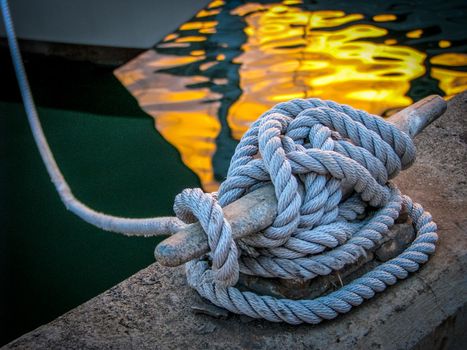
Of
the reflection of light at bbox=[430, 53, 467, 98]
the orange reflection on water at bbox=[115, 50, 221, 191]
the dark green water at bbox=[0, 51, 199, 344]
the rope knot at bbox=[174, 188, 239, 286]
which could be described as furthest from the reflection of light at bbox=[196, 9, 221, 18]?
the rope knot at bbox=[174, 188, 239, 286]

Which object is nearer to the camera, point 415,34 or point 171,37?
point 415,34

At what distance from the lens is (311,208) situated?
114cm

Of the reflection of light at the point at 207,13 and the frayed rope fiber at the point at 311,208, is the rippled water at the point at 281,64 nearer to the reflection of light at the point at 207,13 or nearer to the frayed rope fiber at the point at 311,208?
the reflection of light at the point at 207,13

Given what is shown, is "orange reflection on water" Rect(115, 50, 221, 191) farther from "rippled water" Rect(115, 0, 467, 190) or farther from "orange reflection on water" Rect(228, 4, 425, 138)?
"orange reflection on water" Rect(228, 4, 425, 138)

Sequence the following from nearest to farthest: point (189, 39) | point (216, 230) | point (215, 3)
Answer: point (216, 230) < point (189, 39) < point (215, 3)

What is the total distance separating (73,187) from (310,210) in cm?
184

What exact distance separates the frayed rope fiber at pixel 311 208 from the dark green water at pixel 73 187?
3.53 ft

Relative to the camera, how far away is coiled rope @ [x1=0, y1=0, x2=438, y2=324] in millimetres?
1093

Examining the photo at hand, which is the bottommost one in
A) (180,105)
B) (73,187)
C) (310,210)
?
(73,187)

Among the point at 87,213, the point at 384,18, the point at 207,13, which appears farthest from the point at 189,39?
the point at 87,213

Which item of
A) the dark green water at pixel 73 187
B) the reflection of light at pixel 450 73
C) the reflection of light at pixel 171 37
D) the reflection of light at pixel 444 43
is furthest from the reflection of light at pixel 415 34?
the dark green water at pixel 73 187

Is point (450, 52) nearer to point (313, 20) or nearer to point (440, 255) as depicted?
point (313, 20)

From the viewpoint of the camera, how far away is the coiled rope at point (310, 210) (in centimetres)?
109

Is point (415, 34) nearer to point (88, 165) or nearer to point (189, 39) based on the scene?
point (189, 39)
